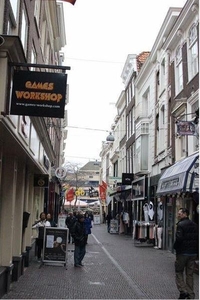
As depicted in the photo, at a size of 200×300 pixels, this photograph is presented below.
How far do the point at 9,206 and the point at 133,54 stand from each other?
28.2 metres

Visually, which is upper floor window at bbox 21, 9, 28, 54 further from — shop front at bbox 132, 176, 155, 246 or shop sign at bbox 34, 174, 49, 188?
shop front at bbox 132, 176, 155, 246

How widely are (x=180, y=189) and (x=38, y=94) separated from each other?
7.74 metres

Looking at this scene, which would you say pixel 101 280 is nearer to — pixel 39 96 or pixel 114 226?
pixel 39 96

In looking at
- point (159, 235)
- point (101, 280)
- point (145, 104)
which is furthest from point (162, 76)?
point (101, 280)

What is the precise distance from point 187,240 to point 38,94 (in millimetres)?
4348

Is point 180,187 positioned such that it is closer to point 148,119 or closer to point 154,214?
point 154,214

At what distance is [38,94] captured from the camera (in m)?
7.55

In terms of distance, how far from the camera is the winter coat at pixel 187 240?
902 centimetres

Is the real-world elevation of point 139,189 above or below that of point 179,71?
below

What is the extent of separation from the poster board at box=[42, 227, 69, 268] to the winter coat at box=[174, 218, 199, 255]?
18.4 feet

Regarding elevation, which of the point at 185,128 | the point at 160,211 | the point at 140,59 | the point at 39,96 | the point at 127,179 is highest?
the point at 140,59

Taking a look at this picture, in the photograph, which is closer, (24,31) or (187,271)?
(187,271)

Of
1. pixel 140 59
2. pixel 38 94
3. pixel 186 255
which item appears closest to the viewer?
pixel 38 94

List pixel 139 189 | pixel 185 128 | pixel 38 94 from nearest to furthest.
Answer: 1. pixel 38 94
2. pixel 185 128
3. pixel 139 189
